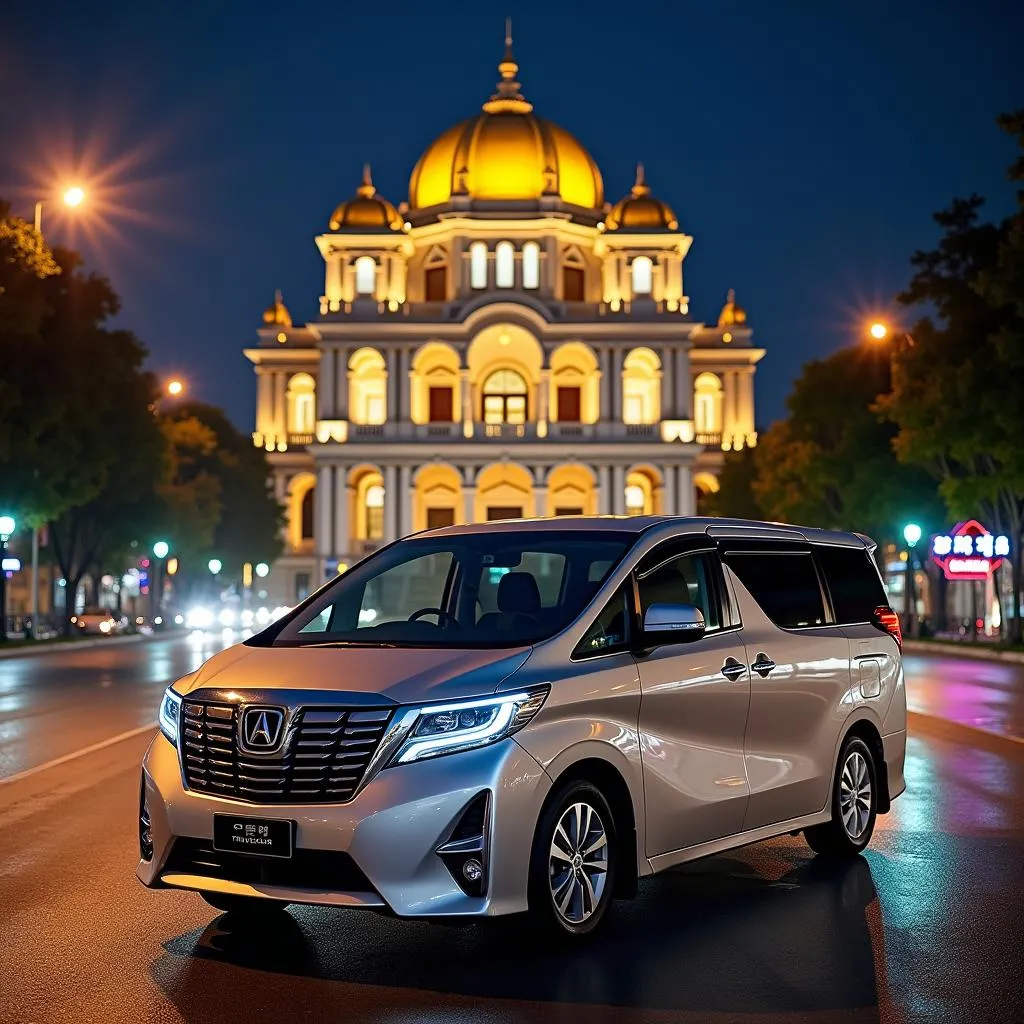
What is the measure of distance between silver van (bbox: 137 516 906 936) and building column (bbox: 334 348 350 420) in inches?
3500

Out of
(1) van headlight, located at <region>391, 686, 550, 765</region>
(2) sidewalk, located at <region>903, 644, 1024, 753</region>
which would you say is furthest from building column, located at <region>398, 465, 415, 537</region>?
(1) van headlight, located at <region>391, 686, 550, 765</region>

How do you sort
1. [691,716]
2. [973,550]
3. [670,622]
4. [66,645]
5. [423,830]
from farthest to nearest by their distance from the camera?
[66,645]
[973,550]
[691,716]
[670,622]
[423,830]

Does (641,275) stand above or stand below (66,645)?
above

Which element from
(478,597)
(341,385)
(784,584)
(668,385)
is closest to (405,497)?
(341,385)

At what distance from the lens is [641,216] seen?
102 m

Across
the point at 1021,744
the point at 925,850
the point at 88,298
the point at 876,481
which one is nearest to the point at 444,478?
the point at 876,481

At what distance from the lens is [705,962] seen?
6.96 metres

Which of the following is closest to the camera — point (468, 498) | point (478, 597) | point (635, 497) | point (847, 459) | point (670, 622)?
point (670, 622)

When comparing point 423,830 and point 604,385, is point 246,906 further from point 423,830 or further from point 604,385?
point 604,385

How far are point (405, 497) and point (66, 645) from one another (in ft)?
150

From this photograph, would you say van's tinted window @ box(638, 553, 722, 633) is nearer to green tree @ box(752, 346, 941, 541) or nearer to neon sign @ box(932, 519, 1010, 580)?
neon sign @ box(932, 519, 1010, 580)

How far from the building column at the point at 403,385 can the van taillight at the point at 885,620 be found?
87.0 m

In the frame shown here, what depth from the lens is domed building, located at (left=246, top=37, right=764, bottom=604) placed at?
9512 centimetres

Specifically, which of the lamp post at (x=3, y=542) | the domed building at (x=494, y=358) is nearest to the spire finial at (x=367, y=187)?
the domed building at (x=494, y=358)
